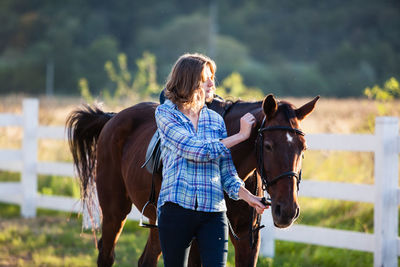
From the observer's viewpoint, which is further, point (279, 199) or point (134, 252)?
point (134, 252)

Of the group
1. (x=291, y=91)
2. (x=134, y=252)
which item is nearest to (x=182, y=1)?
(x=291, y=91)

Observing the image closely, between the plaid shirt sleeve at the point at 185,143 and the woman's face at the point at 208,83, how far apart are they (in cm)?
26

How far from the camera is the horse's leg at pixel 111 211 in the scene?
444 centimetres

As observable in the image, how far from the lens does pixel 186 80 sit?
9.27 feet

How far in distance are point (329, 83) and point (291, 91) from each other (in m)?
3.56

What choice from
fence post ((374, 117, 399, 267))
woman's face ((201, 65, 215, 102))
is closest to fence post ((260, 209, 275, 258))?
fence post ((374, 117, 399, 267))

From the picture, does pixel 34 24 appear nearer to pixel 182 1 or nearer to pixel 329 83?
pixel 182 1

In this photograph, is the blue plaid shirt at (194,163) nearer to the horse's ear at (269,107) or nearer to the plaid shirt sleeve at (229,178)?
the plaid shirt sleeve at (229,178)

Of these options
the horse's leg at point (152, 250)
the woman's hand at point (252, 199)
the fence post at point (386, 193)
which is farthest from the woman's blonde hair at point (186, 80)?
the fence post at point (386, 193)

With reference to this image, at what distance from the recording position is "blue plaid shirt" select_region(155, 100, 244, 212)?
2758 mm

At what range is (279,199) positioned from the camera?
8.88 feet

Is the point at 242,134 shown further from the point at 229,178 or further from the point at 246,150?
the point at 246,150

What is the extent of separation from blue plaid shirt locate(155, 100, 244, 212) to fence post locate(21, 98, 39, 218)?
588 centimetres

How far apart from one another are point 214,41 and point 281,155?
49.3m
